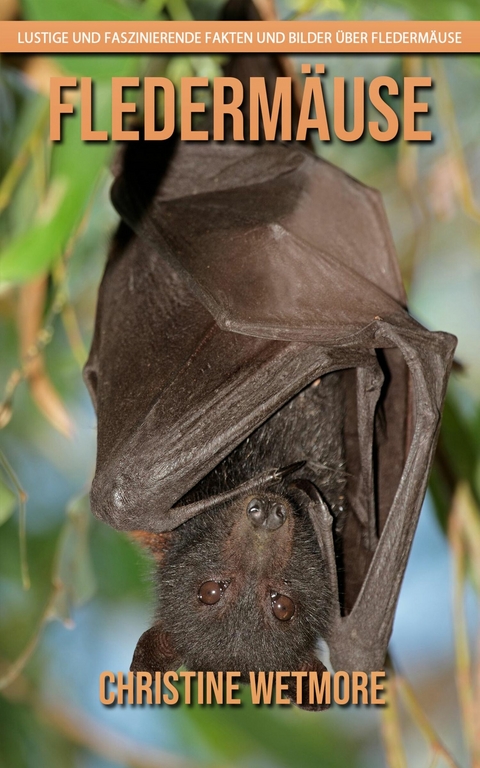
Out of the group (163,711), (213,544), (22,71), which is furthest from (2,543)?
(22,71)

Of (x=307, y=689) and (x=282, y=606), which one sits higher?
(x=282, y=606)

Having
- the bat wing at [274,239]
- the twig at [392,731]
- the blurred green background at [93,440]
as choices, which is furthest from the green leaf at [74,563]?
the twig at [392,731]

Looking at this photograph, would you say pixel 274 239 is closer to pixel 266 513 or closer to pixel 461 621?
pixel 266 513

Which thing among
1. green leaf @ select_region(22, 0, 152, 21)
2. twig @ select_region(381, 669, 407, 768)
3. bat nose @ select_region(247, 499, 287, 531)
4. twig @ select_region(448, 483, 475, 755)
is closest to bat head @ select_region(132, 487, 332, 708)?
bat nose @ select_region(247, 499, 287, 531)

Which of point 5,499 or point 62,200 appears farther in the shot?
point 5,499

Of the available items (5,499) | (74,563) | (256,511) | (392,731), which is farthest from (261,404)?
(392,731)

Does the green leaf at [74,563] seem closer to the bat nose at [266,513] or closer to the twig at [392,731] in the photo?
the bat nose at [266,513]
